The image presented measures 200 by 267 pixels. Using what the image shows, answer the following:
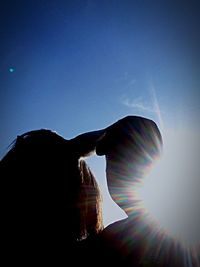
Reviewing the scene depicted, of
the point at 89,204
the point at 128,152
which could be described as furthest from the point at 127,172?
the point at 89,204

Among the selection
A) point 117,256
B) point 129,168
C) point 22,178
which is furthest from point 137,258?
point 22,178

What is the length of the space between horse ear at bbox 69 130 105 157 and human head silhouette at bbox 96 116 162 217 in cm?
12

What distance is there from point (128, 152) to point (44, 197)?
894mm

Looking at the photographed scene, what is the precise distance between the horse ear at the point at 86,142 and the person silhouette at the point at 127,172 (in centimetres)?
8

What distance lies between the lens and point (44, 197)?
2.15 meters

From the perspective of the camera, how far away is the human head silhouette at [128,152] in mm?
1799

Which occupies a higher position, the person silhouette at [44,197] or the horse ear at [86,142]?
the horse ear at [86,142]

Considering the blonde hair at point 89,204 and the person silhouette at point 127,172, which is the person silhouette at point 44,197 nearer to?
the blonde hair at point 89,204

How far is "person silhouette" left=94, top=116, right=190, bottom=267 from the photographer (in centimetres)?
156

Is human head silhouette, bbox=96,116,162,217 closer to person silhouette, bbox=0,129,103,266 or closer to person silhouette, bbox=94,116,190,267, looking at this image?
person silhouette, bbox=94,116,190,267

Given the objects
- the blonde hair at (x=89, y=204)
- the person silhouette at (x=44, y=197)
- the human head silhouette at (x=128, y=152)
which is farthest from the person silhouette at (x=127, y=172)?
the blonde hair at (x=89, y=204)

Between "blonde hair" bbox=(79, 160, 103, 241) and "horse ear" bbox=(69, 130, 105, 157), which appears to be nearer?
"horse ear" bbox=(69, 130, 105, 157)

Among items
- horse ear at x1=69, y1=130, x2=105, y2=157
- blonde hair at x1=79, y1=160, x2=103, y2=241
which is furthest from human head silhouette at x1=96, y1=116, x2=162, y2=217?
blonde hair at x1=79, y1=160, x2=103, y2=241

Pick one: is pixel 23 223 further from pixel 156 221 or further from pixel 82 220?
pixel 156 221
